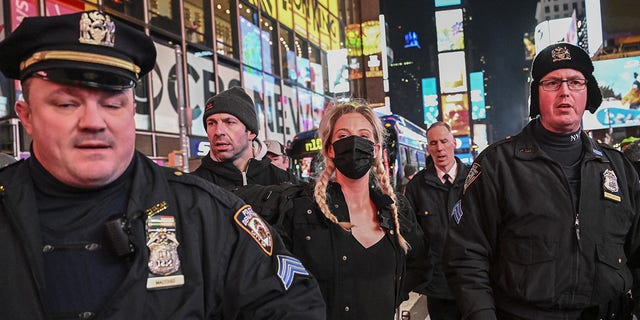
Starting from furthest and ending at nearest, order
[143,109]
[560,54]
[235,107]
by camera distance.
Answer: [143,109] < [235,107] < [560,54]

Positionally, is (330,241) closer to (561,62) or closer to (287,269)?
(287,269)

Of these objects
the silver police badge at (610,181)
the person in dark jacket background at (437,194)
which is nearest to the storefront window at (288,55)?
the person in dark jacket background at (437,194)

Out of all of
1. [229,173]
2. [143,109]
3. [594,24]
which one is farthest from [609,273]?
[594,24]

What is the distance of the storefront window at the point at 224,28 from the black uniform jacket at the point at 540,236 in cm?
1888

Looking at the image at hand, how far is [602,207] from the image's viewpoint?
3.33m

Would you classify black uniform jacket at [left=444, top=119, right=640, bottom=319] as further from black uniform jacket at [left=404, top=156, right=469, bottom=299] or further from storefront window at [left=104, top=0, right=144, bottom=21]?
storefront window at [left=104, top=0, right=144, bottom=21]

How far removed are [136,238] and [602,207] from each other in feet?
9.07

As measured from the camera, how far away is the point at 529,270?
3.30m

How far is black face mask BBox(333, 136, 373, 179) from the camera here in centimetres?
366

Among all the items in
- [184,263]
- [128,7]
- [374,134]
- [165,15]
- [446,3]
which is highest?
[446,3]

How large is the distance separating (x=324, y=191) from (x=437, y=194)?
2.80 metres

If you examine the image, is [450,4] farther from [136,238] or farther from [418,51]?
[136,238]

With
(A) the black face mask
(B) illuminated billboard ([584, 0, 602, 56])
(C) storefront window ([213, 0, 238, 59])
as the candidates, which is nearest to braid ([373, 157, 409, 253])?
(A) the black face mask

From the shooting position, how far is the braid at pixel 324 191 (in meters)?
3.46
